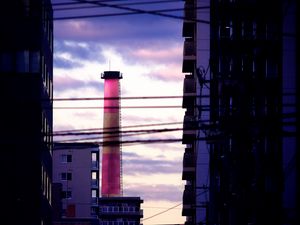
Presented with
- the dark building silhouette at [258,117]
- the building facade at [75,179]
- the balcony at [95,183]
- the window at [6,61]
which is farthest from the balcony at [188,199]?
the balcony at [95,183]

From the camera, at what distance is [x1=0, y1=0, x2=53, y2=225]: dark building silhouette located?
3036 inches

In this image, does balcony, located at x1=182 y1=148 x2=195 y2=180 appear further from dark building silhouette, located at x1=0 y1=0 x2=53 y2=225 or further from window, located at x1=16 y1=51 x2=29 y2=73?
window, located at x1=16 y1=51 x2=29 y2=73

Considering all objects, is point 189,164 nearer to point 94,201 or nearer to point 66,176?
point 66,176

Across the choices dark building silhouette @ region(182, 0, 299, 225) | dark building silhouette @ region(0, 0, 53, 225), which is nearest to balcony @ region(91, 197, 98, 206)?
dark building silhouette @ region(0, 0, 53, 225)

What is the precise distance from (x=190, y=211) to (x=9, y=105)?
42.4 meters

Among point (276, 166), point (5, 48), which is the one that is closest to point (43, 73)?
point (5, 48)

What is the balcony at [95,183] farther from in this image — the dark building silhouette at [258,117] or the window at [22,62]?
the dark building silhouette at [258,117]

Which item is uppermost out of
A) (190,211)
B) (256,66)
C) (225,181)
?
(256,66)

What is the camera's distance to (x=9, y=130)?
78938mm

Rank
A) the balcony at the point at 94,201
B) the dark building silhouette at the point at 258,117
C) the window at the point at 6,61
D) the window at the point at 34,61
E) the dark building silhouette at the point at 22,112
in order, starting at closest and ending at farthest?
1. the dark building silhouette at the point at 258,117
2. the dark building silhouette at the point at 22,112
3. the window at the point at 6,61
4. the window at the point at 34,61
5. the balcony at the point at 94,201

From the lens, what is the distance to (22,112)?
79562 millimetres

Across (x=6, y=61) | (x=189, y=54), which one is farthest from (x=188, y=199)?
(x=6, y=61)

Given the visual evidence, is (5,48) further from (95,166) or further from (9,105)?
(95,166)

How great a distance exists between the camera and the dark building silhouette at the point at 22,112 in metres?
77.1
